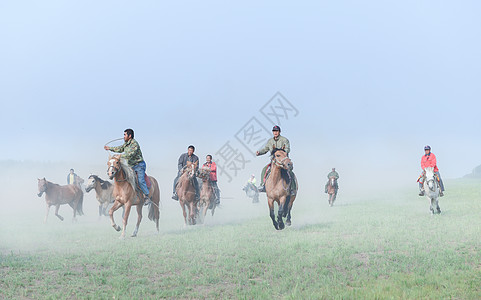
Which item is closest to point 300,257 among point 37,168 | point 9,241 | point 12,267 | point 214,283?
point 214,283

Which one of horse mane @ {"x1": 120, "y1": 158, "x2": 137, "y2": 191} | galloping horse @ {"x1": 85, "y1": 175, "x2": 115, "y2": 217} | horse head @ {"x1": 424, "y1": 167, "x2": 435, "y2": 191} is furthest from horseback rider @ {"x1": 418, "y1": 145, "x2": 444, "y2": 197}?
galloping horse @ {"x1": 85, "y1": 175, "x2": 115, "y2": 217}

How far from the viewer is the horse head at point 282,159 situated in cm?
1300

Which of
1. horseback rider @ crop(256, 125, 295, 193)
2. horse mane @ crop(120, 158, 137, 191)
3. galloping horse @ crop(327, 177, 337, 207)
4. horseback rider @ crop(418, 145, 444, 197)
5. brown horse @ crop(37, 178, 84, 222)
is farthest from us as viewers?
galloping horse @ crop(327, 177, 337, 207)

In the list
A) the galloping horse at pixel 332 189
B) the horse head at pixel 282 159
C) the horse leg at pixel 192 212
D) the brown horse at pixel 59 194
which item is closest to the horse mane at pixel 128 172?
the horse leg at pixel 192 212

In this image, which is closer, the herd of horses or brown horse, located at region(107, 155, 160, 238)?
brown horse, located at region(107, 155, 160, 238)

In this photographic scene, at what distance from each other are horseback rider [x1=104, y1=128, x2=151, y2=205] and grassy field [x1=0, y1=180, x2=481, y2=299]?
1922 millimetres

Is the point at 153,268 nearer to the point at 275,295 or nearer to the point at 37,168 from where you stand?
the point at 275,295

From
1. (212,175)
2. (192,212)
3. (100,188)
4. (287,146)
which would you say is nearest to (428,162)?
(287,146)

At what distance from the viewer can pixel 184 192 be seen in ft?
55.4

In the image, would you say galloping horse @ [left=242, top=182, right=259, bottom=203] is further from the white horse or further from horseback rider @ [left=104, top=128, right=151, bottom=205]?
horseback rider @ [left=104, top=128, right=151, bottom=205]

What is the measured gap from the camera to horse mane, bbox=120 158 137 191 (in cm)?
1361

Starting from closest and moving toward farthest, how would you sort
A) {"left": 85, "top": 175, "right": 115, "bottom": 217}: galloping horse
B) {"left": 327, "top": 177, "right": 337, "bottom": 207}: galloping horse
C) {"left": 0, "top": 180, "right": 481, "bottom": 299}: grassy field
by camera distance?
1. {"left": 0, "top": 180, "right": 481, "bottom": 299}: grassy field
2. {"left": 85, "top": 175, "right": 115, "bottom": 217}: galloping horse
3. {"left": 327, "top": 177, "right": 337, "bottom": 207}: galloping horse

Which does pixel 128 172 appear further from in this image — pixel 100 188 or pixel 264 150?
pixel 100 188

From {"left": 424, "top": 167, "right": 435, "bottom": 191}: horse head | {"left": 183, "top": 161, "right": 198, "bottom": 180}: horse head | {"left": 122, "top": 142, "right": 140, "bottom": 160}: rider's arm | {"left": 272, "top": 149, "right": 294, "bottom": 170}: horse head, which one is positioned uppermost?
{"left": 122, "top": 142, "right": 140, "bottom": 160}: rider's arm
